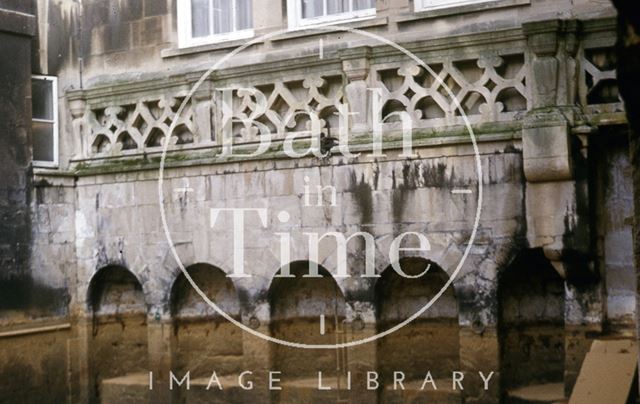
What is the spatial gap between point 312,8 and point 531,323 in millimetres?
3985

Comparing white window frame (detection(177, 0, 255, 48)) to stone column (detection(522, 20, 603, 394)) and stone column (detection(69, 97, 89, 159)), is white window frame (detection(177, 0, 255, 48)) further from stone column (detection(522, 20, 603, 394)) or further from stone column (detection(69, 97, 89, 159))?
stone column (detection(522, 20, 603, 394))

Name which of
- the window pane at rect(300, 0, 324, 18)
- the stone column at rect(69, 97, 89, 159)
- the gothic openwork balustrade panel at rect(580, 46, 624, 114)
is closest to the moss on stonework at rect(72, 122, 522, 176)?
the stone column at rect(69, 97, 89, 159)

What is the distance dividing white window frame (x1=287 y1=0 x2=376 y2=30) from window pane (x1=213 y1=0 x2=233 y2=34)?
88 cm

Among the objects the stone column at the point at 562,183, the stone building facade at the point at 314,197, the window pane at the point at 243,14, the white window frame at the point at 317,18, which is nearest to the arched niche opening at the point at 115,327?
the stone building facade at the point at 314,197

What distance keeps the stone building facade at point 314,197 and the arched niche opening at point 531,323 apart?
21mm

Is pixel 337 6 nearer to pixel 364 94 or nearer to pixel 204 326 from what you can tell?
pixel 364 94

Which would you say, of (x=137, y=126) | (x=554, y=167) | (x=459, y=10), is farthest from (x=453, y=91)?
A: (x=137, y=126)

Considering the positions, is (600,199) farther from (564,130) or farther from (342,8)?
(342,8)

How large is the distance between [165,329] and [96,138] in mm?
2433

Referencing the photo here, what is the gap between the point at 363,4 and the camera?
11344mm

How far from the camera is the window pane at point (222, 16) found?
12289 millimetres

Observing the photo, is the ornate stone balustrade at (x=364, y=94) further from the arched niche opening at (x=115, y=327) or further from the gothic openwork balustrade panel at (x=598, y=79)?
the arched niche opening at (x=115, y=327)

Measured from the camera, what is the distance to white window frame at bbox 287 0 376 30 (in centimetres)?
1130

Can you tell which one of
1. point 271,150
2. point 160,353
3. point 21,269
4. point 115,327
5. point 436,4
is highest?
point 436,4
